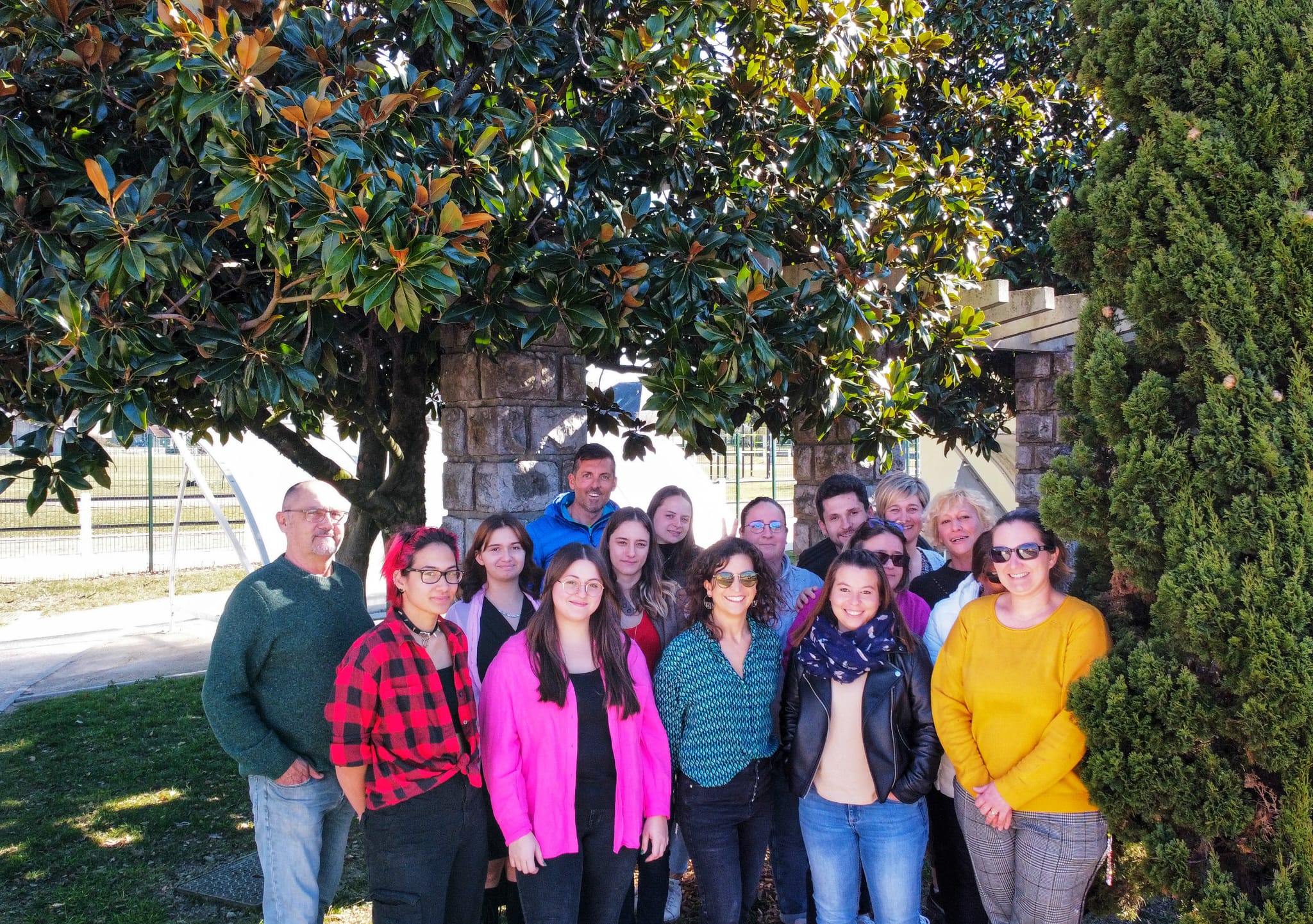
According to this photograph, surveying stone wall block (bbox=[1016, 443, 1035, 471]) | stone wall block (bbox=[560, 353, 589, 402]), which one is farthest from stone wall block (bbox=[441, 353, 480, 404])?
stone wall block (bbox=[1016, 443, 1035, 471])

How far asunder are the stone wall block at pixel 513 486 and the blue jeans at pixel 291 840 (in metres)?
1.88

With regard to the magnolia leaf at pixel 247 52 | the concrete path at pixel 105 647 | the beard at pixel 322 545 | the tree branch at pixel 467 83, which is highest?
the tree branch at pixel 467 83

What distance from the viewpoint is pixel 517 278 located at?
399 centimetres

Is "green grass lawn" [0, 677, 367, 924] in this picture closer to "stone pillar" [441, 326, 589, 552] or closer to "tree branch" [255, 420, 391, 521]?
"tree branch" [255, 420, 391, 521]

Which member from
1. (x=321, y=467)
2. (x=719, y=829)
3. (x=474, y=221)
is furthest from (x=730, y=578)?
(x=321, y=467)

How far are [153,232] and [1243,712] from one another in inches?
147

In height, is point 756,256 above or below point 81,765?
above

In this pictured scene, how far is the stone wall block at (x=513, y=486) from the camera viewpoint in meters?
4.86

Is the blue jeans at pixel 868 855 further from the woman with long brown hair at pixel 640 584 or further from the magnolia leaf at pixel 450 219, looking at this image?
the magnolia leaf at pixel 450 219

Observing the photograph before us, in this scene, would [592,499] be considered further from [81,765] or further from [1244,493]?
[81,765]

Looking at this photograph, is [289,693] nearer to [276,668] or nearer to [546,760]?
[276,668]

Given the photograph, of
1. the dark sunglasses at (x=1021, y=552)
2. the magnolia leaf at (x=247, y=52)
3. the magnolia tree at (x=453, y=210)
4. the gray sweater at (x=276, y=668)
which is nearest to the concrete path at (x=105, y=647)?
the magnolia tree at (x=453, y=210)

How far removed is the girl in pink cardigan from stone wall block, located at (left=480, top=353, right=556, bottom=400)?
1.75 metres

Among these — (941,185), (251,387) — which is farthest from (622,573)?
(941,185)
